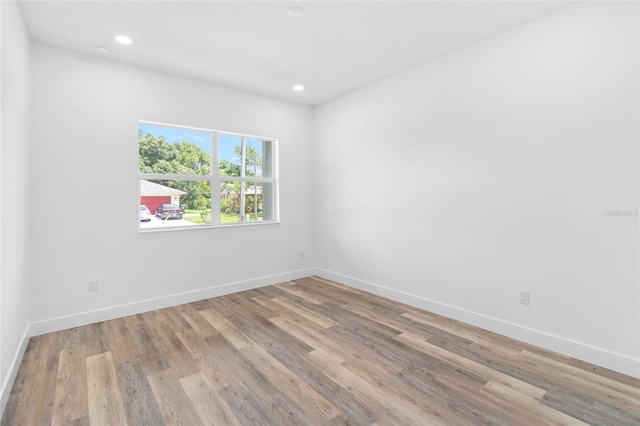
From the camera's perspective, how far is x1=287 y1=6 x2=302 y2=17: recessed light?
2.41m

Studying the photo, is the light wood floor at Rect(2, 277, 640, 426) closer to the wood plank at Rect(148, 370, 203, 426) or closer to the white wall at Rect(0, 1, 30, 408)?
the wood plank at Rect(148, 370, 203, 426)

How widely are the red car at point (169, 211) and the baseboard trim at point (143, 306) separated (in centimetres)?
95

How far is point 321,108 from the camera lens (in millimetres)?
4812

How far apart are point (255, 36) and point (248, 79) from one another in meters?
1.03

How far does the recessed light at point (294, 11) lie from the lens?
2408 mm

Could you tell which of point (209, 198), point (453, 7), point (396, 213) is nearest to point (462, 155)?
point (396, 213)

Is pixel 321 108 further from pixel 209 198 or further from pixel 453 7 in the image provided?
pixel 453 7

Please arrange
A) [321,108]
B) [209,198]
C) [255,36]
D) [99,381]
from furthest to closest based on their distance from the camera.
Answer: [321,108] < [209,198] < [255,36] < [99,381]

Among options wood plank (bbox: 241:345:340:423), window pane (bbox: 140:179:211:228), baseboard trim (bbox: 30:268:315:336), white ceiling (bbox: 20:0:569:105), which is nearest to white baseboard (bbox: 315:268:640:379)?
baseboard trim (bbox: 30:268:315:336)

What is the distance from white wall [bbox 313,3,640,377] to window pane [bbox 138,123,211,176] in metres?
2.15

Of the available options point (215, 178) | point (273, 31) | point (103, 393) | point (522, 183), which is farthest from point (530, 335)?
point (215, 178)

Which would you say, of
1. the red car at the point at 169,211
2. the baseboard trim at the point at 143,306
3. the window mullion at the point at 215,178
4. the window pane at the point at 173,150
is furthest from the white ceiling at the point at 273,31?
the baseboard trim at the point at 143,306

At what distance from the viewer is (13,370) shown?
2.14m

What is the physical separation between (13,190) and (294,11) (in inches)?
97.7
